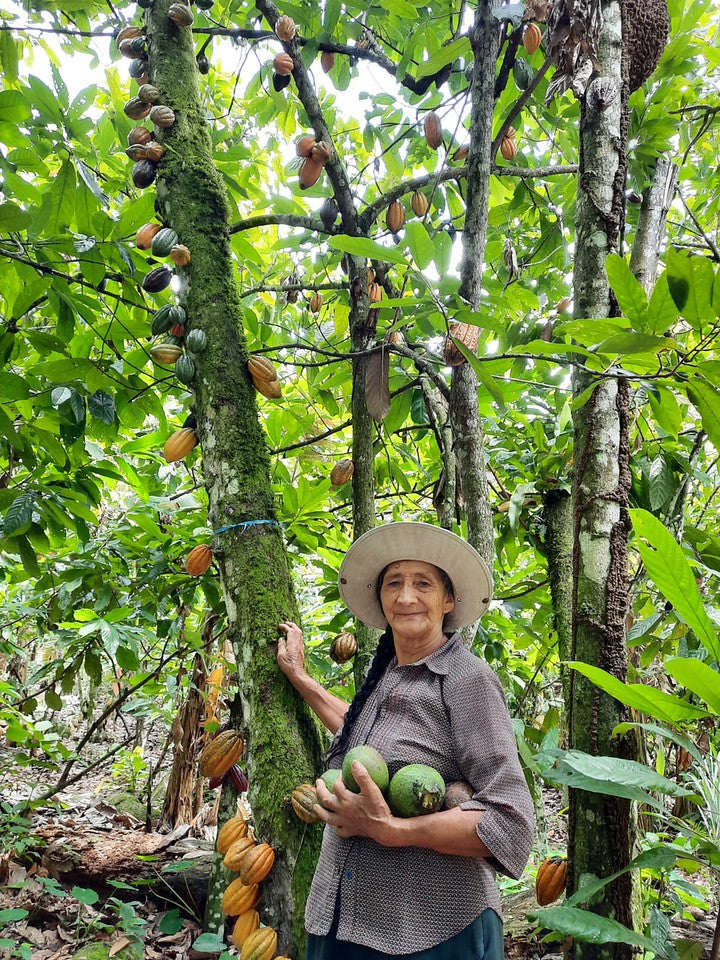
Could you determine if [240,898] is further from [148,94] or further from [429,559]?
[148,94]

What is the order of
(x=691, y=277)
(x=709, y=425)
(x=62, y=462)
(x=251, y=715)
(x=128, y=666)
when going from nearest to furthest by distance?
(x=691, y=277) → (x=709, y=425) → (x=251, y=715) → (x=62, y=462) → (x=128, y=666)

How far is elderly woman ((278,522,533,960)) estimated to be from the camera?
1.36 m

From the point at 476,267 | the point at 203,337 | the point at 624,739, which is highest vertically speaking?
the point at 476,267

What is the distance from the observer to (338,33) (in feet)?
9.81

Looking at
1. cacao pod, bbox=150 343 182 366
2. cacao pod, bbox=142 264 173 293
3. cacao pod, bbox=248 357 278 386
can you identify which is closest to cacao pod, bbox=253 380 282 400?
cacao pod, bbox=248 357 278 386

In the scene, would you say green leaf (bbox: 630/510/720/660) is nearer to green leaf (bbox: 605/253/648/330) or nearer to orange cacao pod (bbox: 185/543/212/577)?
green leaf (bbox: 605/253/648/330)

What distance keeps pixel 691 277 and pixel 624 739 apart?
945 millimetres

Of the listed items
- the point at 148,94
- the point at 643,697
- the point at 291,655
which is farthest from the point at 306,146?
the point at 643,697

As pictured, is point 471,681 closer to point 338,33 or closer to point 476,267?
point 476,267

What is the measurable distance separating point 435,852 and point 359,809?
7.6 inches

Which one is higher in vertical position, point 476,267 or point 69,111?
point 69,111

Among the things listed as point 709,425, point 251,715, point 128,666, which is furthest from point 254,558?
point 128,666

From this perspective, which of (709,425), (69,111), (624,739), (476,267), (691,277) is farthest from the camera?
(69,111)

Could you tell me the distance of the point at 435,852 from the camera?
1.42 meters
